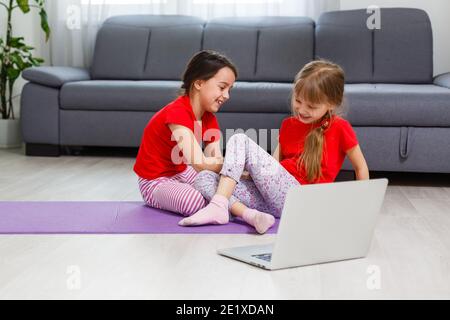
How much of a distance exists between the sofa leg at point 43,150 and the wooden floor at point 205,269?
1.90 metres

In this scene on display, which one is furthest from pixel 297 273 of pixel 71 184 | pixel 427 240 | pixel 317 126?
pixel 71 184

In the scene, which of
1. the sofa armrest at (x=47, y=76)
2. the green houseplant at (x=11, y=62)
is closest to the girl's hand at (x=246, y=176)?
the sofa armrest at (x=47, y=76)

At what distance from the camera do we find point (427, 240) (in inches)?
93.3

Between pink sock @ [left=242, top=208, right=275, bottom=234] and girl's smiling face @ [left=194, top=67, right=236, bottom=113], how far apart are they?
452 millimetres

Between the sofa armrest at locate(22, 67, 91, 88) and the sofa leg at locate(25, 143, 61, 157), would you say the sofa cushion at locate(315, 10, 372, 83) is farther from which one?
the sofa leg at locate(25, 143, 61, 157)

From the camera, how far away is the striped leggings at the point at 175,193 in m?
2.63

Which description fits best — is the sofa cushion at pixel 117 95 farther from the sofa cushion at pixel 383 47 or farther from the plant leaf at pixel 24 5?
the sofa cushion at pixel 383 47

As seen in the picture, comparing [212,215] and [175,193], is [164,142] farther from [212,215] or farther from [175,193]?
[212,215]

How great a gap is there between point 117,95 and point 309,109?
→ 5.74ft

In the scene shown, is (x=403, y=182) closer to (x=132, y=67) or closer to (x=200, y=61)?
(x=200, y=61)

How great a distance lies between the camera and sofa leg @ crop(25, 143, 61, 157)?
4.20 m

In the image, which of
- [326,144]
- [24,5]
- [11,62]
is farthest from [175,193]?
[24,5]

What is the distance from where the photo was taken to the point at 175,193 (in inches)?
105

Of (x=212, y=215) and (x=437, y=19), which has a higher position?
(x=437, y=19)
